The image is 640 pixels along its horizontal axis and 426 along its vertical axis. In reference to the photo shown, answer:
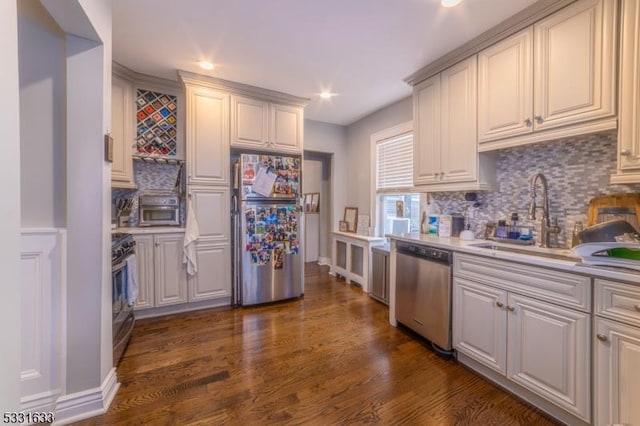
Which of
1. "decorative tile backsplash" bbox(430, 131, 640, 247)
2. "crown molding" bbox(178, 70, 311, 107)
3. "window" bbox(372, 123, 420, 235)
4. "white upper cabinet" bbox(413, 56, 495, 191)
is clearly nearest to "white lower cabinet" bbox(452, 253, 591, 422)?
"decorative tile backsplash" bbox(430, 131, 640, 247)

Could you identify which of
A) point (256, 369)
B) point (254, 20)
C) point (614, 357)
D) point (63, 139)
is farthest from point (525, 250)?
point (63, 139)

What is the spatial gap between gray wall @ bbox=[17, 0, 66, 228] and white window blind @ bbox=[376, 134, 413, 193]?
333 centimetres

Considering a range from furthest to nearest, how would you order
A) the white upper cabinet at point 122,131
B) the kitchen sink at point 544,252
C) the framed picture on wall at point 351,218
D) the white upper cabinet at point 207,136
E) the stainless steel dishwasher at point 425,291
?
the framed picture on wall at point 351,218, the white upper cabinet at point 207,136, the white upper cabinet at point 122,131, the stainless steel dishwasher at point 425,291, the kitchen sink at point 544,252

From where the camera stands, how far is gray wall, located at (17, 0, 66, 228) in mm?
1504

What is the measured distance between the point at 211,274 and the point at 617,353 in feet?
10.5

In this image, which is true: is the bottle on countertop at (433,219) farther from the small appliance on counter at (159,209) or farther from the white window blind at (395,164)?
the small appliance on counter at (159,209)

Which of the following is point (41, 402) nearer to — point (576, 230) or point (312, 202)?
point (576, 230)

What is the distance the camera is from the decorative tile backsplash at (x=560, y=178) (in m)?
1.77

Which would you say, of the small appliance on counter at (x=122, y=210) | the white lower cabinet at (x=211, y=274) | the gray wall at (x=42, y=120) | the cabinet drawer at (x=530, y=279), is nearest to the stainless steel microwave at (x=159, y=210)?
the small appliance on counter at (x=122, y=210)

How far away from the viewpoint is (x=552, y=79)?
1785 millimetres

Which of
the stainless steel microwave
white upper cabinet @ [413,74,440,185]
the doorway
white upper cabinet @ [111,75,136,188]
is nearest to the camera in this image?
white upper cabinet @ [413,74,440,185]

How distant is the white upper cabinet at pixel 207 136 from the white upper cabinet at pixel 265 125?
12 centimetres

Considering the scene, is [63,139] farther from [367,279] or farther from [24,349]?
[367,279]

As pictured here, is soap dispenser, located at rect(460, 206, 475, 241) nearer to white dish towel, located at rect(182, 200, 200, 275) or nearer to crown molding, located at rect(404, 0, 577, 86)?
crown molding, located at rect(404, 0, 577, 86)
